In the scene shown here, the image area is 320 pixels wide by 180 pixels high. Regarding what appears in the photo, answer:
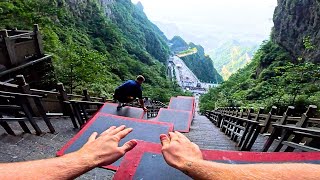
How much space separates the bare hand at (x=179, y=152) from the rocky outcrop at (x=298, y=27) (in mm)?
23319

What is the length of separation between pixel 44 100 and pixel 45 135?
2.60m

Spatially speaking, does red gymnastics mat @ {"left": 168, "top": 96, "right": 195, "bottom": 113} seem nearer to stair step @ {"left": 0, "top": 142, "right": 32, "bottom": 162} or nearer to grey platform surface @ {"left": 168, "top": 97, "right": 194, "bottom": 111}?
grey platform surface @ {"left": 168, "top": 97, "right": 194, "bottom": 111}

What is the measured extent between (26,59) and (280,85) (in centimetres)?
1487

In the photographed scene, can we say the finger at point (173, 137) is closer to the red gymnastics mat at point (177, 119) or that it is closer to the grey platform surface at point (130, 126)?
the grey platform surface at point (130, 126)

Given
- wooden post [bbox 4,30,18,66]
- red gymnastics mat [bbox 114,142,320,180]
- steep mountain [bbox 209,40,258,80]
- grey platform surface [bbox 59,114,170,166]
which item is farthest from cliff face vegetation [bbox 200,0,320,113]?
steep mountain [bbox 209,40,258,80]

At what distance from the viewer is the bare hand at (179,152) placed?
179 cm

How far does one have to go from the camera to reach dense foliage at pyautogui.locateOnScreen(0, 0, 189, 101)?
13.2 metres

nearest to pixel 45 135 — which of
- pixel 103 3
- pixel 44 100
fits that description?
pixel 44 100

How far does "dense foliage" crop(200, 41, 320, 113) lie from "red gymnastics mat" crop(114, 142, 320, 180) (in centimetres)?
858

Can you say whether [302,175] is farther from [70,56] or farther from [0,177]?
[70,56]

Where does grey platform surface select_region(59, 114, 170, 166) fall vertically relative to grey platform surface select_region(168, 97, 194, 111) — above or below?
above

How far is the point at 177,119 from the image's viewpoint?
398 inches

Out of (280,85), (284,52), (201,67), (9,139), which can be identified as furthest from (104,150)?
(201,67)

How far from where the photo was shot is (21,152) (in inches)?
177
